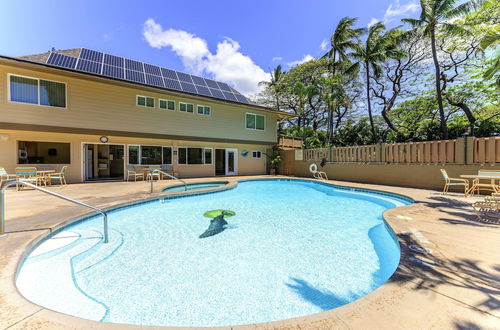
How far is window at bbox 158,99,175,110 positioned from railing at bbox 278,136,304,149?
344 inches

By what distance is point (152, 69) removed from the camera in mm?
13508

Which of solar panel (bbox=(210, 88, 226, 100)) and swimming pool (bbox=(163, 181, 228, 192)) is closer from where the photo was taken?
swimming pool (bbox=(163, 181, 228, 192))

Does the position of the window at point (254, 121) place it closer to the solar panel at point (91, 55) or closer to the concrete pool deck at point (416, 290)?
the solar panel at point (91, 55)

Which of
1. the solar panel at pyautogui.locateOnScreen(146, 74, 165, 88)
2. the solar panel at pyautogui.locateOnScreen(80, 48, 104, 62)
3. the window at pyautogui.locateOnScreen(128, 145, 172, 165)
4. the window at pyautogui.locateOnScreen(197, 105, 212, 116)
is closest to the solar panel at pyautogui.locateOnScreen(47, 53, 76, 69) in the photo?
the solar panel at pyautogui.locateOnScreen(80, 48, 104, 62)

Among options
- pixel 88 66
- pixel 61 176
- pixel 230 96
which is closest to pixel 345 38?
pixel 230 96

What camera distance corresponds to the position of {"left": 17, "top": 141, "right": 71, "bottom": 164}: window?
10.4 meters

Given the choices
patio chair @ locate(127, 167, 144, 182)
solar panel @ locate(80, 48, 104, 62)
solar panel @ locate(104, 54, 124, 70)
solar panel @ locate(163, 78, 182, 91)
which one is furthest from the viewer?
solar panel @ locate(163, 78, 182, 91)

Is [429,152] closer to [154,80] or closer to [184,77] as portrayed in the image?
[154,80]

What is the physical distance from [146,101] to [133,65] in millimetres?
3082

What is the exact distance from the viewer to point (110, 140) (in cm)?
1148

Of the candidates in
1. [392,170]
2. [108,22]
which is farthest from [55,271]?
[108,22]

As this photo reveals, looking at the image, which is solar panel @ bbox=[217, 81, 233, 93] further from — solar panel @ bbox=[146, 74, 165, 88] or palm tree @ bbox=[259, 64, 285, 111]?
palm tree @ bbox=[259, 64, 285, 111]

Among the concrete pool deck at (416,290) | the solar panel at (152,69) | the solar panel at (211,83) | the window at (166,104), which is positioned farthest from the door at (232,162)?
the concrete pool deck at (416,290)

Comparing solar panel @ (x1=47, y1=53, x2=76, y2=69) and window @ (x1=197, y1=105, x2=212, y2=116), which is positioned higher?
solar panel @ (x1=47, y1=53, x2=76, y2=69)
